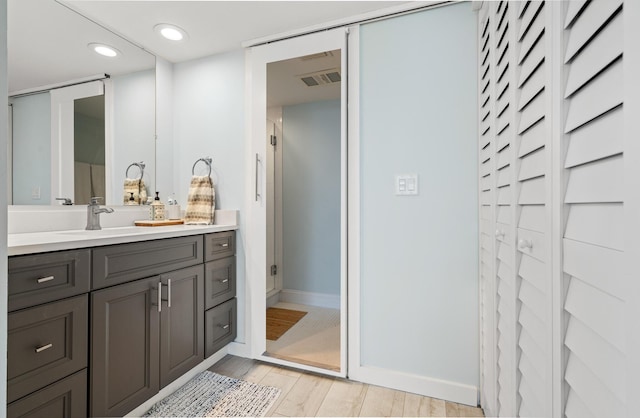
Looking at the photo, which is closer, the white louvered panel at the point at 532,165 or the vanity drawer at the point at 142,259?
the white louvered panel at the point at 532,165

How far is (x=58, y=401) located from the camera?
1.07m

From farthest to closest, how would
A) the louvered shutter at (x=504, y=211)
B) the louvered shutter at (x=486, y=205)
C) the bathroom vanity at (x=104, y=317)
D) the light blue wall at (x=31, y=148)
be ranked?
1. the light blue wall at (x=31, y=148)
2. the louvered shutter at (x=486, y=205)
3. the bathroom vanity at (x=104, y=317)
4. the louvered shutter at (x=504, y=211)

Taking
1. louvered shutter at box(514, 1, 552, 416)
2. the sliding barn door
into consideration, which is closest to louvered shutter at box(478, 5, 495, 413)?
the sliding barn door

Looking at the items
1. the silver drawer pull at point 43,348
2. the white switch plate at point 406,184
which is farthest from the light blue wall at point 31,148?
the white switch plate at point 406,184

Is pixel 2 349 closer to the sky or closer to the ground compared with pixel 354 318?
closer to the sky

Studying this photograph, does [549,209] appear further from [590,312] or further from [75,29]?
[75,29]

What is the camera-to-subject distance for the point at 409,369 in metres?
1.66

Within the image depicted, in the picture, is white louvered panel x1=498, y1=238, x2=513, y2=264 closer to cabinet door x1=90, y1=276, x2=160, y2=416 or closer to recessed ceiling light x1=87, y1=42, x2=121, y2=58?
cabinet door x1=90, y1=276, x2=160, y2=416

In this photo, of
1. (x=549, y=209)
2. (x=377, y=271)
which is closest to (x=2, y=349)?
(x=549, y=209)

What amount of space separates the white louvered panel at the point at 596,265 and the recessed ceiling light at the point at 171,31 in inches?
88.0

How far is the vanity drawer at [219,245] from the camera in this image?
6.04 feet

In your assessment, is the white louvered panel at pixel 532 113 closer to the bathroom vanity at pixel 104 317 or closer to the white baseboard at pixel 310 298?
the bathroom vanity at pixel 104 317

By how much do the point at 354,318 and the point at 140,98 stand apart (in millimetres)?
2071

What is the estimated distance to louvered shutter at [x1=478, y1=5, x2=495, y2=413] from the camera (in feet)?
3.90
